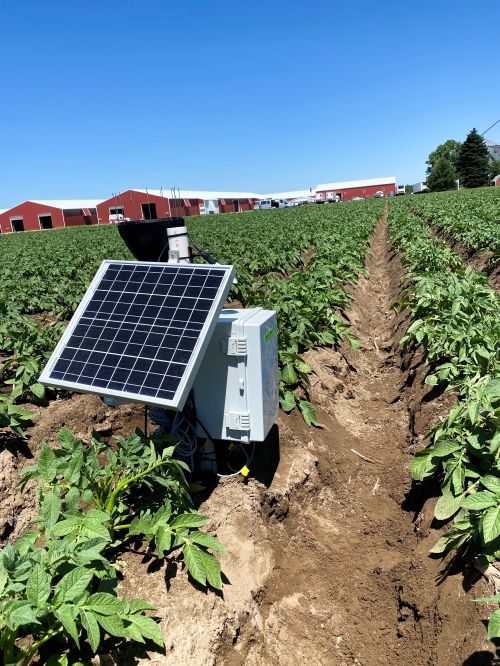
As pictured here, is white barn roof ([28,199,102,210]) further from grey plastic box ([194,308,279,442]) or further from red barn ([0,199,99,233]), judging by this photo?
grey plastic box ([194,308,279,442])

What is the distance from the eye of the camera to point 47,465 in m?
2.75

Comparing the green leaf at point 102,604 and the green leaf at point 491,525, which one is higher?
the green leaf at point 491,525

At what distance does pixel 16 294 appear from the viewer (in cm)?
977

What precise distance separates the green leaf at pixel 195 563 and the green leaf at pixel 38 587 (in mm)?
818

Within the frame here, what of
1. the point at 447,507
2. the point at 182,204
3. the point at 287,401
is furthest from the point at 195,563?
the point at 182,204

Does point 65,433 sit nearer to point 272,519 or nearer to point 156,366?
point 156,366

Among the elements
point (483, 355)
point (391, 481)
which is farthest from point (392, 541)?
point (483, 355)

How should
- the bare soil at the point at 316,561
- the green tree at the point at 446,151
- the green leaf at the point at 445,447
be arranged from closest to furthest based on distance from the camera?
the bare soil at the point at 316,561, the green leaf at the point at 445,447, the green tree at the point at 446,151

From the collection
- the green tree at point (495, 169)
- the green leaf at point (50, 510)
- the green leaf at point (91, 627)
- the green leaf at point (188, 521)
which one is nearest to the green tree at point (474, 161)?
the green tree at point (495, 169)

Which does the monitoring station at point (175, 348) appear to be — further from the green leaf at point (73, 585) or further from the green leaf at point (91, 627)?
the green leaf at point (91, 627)

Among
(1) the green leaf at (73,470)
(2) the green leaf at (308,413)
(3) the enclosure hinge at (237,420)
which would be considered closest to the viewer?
(1) the green leaf at (73,470)

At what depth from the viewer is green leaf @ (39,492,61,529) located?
2523mm

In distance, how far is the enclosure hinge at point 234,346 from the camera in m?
3.32

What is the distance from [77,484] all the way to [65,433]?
1.14 feet
